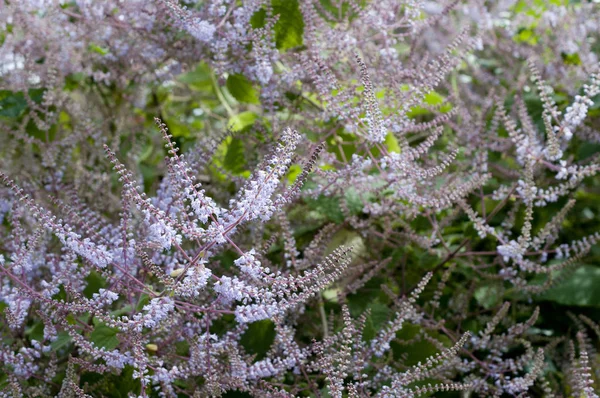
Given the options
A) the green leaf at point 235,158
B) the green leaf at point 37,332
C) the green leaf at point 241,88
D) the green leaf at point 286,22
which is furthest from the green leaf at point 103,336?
the green leaf at point 286,22

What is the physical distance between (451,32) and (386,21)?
34.4 inches

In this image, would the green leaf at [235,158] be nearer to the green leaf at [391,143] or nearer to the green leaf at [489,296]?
the green leaf at [391,143]

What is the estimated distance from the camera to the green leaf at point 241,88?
2160 mm

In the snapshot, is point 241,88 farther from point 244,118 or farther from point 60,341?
point 60,341

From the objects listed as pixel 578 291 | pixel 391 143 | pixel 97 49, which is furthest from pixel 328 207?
pixel 97 49

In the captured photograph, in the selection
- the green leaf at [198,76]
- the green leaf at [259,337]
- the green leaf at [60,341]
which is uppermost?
the green leaf at [198,76]

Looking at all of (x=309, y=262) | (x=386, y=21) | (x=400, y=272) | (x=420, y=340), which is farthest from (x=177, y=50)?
(x=420, y=340)

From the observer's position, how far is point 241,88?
7.25 feet

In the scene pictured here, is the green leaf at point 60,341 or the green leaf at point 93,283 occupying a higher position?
the green leaf at point 60,341

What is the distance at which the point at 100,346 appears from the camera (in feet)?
5.09

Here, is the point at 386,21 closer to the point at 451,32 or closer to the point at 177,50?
the point at 177,50

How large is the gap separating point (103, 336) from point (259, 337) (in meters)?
0.49

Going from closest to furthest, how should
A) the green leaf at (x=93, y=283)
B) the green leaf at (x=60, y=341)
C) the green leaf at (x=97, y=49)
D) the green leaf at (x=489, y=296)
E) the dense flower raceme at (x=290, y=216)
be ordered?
the dense flower raceme at (x=290, y=216), the green leaf at (x=60, y=341), the green leaf at (x=93, y=283), the green leaf at (x=489, y=296), the green leaf at (x=97, y=49)

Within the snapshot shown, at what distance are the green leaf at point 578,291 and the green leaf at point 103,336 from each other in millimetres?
1334
